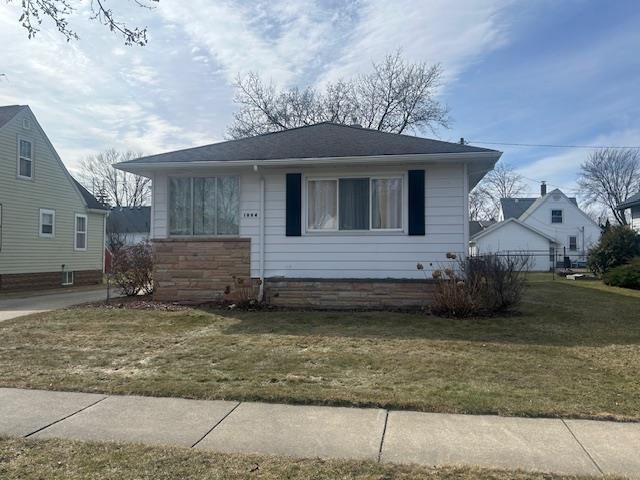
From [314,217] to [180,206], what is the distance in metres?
3.23

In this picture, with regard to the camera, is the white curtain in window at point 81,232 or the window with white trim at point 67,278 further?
the white curtain in window at point 81,232

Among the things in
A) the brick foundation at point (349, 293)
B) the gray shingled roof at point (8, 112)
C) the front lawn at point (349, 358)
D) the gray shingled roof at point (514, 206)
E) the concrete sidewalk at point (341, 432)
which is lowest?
the concrete sidewalk at point (341, 432)

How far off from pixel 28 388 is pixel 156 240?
254 inches

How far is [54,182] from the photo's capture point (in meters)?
20.2

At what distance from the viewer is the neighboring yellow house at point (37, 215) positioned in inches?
693

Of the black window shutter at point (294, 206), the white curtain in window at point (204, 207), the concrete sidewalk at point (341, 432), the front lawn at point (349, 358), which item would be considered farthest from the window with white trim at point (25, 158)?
the concrete sidewalk at point (341, 432)

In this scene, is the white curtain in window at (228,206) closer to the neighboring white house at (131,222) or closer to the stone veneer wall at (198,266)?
the stone veneer wall at (198,266)

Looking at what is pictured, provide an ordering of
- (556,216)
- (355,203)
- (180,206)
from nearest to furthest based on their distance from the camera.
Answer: (355,203), (180,206), (556,216)

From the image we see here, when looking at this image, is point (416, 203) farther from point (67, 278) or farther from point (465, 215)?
point (67, 278)

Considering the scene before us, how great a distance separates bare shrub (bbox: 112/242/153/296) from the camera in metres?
12.9

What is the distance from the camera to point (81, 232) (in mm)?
22031

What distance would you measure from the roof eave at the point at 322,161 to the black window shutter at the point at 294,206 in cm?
46

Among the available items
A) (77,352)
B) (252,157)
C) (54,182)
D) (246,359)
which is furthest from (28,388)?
(54,182)

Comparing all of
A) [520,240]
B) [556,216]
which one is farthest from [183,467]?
[556,216]
